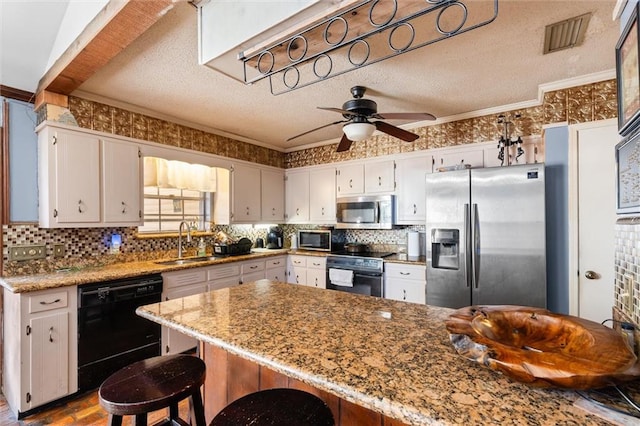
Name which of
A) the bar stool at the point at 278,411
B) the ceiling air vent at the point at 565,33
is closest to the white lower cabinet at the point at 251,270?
the bar stool at the point at 278,411

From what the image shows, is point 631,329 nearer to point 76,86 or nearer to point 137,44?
point 137,44

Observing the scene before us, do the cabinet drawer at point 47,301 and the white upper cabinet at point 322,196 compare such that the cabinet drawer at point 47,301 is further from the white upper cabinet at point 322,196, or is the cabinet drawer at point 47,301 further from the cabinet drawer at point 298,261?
the white upper cabinet at point 322,196

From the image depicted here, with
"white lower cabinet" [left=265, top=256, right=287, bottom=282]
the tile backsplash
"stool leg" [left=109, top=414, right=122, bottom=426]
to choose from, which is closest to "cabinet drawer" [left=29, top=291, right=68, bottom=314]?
the tile backsplash

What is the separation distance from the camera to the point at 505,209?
2631 millimetres

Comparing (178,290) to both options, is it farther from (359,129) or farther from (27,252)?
(359,129)

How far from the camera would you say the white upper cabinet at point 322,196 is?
4426mm

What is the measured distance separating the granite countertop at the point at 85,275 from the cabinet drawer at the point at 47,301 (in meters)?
0.08

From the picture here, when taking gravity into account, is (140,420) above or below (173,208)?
below

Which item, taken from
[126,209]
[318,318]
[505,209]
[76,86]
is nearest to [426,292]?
[505,209]

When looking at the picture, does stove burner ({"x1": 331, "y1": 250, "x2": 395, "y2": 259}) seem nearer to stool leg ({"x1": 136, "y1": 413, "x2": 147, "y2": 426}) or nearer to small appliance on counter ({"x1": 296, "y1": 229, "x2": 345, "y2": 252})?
small appliance on counter ({"x1": 296, "y1": 229, "x2": 345, "y2": 252})

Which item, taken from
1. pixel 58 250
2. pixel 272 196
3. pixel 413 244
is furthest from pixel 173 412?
pixel 272 196

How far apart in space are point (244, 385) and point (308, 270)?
2776mm

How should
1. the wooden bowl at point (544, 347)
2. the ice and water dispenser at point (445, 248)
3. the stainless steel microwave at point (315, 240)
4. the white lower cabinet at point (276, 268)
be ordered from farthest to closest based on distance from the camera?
the stainless steel microwave at point (315, 240), the white lower cabinet at point (276, 268), the ice and water dispenser at point (445, 248), the wooden bowl at point (544, 347)

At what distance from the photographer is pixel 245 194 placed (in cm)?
429
